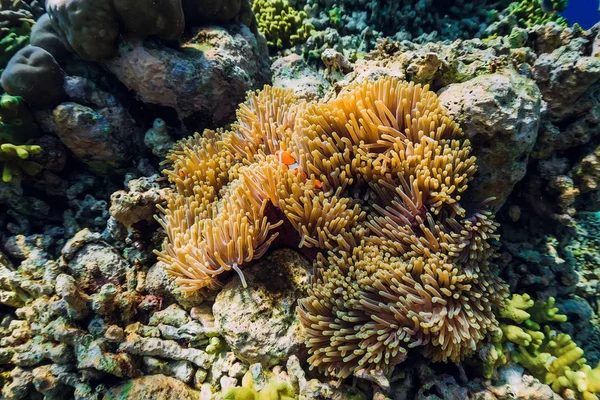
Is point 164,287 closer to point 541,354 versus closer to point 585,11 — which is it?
point 541,354

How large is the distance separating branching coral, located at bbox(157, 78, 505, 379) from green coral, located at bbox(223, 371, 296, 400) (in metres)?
0.26

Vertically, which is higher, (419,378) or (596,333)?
(596,333)

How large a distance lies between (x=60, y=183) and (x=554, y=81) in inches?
191

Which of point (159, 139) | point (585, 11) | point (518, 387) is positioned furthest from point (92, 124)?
point (585, 11)

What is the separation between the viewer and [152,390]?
2.26m

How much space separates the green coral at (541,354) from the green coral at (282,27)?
4.78 m

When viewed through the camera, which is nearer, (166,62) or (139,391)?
(139,391)

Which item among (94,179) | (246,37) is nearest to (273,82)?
(246,37)

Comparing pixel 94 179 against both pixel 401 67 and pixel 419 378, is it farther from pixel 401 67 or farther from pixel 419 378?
pixel 419 378

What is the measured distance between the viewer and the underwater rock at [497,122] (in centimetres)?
232

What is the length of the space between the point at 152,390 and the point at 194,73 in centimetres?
280

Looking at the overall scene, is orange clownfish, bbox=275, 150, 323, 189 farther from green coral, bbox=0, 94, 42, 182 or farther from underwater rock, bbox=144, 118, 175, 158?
green coral, bbox=0, 94, 42, 182

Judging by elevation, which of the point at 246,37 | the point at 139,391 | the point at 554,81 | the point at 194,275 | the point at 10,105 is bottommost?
the point at 139,391

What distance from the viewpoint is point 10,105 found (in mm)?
3096
